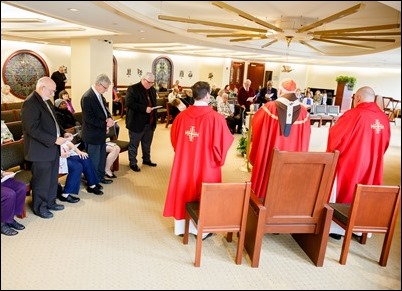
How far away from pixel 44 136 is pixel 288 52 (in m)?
8.23

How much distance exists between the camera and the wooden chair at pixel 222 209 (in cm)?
265

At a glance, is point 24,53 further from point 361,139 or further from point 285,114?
point 361,139

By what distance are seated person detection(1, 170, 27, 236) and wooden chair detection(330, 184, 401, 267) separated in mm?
2939

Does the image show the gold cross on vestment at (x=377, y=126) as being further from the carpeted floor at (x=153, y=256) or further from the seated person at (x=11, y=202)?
the seated person at (x=11, y=202)

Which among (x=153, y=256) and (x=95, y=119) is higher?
(x=95, y=119)

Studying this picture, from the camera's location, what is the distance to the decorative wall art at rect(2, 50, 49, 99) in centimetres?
970

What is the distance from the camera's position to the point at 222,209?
8.90 ft

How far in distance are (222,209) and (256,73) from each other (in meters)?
16.7

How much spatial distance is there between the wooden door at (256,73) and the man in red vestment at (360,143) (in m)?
15.3

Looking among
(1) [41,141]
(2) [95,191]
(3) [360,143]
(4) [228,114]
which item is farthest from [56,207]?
(4) [228,114]

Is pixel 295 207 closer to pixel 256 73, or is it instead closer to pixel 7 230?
pixel 7 230

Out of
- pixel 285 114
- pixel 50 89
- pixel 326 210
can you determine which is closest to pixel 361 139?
pixel 285 114

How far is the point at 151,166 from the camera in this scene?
5.61 m

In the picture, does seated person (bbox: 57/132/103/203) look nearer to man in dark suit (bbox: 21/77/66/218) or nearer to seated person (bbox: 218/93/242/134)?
man in dark suit (bbox: 21/77/66/218)
